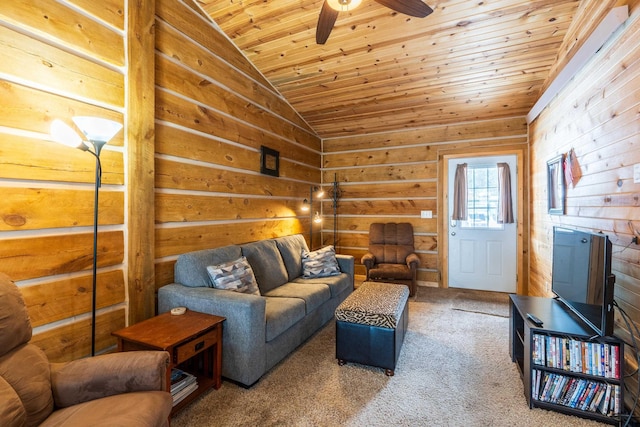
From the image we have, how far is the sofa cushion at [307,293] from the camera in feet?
9.11

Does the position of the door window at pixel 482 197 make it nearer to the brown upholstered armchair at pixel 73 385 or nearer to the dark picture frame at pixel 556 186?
the dark picture frame at pixel 556 186

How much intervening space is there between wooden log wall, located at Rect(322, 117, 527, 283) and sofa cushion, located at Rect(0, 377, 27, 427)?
4.31 m

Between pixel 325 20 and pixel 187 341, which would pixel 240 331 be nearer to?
pixel 187 341

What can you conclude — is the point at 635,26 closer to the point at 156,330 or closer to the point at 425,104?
the point at 425,104

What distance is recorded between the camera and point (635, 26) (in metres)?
1.72

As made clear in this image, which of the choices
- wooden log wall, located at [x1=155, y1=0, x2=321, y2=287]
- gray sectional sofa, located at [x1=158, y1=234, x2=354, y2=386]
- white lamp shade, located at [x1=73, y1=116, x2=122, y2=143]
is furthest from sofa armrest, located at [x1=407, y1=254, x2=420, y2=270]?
white lamp shade, located at [x1=73, y1=116, x2=122, y2=143]

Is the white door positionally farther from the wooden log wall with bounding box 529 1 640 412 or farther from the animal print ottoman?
the animal print ottoman

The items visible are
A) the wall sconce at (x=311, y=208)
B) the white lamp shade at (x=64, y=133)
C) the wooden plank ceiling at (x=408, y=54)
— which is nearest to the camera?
the white lamp shade at (x=64, y=133)


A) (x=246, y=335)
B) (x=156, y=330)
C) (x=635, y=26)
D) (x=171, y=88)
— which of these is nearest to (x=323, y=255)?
(x=246, y=335)

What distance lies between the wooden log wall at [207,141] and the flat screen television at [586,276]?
9.63ft

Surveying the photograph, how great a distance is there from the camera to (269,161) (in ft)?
12.2

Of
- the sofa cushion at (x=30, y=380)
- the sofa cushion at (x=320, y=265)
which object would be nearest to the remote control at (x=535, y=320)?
the sofa cushion at (x=320, y=265)

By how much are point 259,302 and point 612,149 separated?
103 inches

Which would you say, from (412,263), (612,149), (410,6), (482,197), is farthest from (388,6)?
(482,197)
